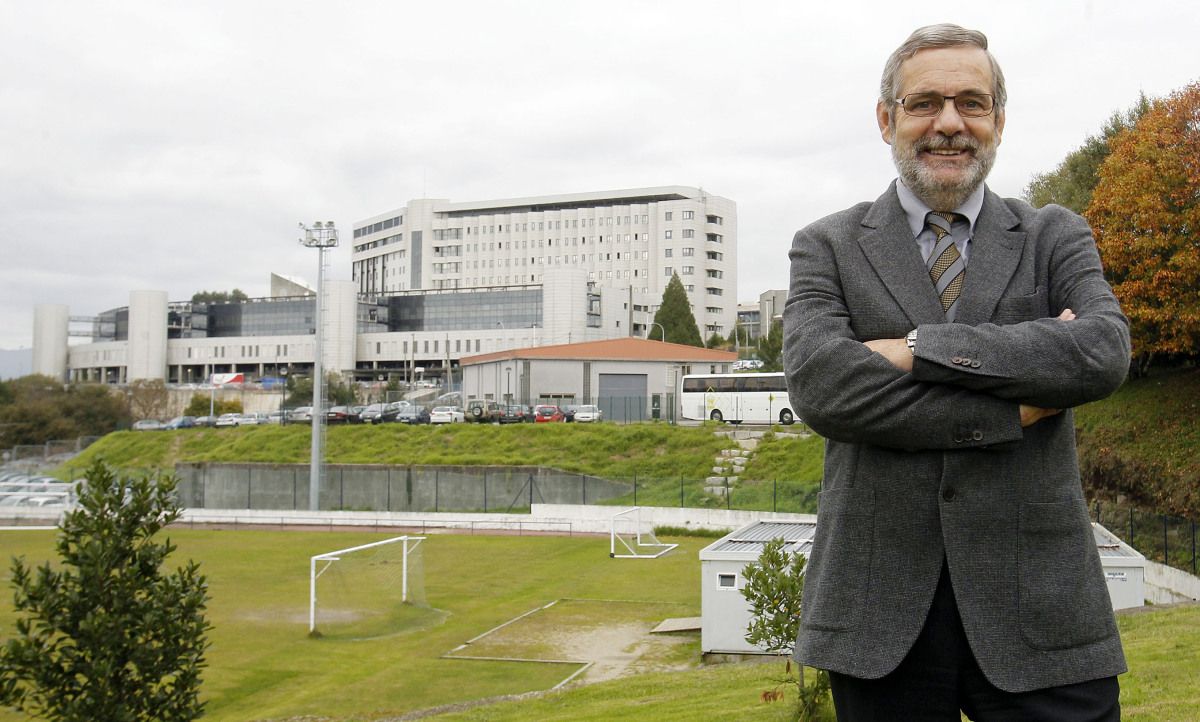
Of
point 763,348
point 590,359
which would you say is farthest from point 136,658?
point 763,348

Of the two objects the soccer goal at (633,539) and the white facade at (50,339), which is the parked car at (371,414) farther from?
the white facade at (50,339)


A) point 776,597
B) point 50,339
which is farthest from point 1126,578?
point 50,339

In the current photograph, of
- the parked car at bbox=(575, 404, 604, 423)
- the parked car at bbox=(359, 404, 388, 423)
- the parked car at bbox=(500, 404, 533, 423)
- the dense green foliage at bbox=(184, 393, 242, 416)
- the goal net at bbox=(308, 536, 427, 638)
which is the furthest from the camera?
the dense green foliage at bbox=(184, 393, 242, 416)

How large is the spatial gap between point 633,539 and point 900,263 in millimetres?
28832

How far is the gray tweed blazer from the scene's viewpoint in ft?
6.26

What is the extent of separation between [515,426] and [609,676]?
3491 cm

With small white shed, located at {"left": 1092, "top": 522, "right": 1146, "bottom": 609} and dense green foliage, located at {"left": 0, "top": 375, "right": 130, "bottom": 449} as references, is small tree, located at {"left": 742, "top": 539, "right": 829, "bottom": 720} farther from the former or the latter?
dense green foliage, located at {"left": 0, "top": 375, "right": 130, "bottom": 449}

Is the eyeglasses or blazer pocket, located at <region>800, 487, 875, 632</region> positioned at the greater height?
the eyeglasses

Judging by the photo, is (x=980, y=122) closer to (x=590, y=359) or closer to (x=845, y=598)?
(x=845, y=598)

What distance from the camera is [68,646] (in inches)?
261

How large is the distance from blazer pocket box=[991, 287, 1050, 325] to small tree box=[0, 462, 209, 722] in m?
5.95

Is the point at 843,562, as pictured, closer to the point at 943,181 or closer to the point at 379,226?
the point at 943,181

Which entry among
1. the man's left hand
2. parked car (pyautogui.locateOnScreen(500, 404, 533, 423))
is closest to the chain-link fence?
the man's left hand

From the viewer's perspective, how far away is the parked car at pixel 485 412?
170 ft
